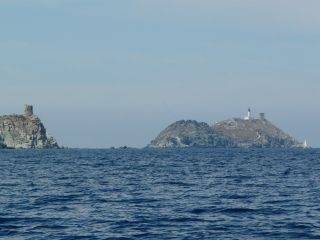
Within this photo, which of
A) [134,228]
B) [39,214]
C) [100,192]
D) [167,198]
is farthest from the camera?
[100,192]

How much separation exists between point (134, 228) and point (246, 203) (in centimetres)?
1498

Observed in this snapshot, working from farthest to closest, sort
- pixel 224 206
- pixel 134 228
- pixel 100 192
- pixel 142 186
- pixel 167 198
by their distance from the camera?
1. pixel 142 186
2. pixel 100 192
3. pixel 167 198
4. pixel 224 206
5. pixel 134 228

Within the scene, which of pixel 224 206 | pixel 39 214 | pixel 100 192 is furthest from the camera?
pixel 100 192

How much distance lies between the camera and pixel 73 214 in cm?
4250

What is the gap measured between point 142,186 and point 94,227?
2856cm

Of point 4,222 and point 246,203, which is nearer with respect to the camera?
point 4,222

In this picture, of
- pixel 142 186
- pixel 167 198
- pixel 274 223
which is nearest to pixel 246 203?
pixel 167 198

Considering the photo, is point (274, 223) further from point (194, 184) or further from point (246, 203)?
point (194, 184)

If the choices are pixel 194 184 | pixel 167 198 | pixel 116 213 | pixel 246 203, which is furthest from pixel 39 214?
Result: pixel 194 184

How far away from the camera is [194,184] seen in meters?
68.7

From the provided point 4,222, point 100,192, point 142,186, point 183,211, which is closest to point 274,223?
point 183,211

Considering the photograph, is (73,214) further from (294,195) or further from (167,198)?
(294,195)

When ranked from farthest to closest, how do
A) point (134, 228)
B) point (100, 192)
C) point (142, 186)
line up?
point (142, 186) < point (100, 192) < point (134, 228)

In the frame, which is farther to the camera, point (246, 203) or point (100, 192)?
point (100, 192)
